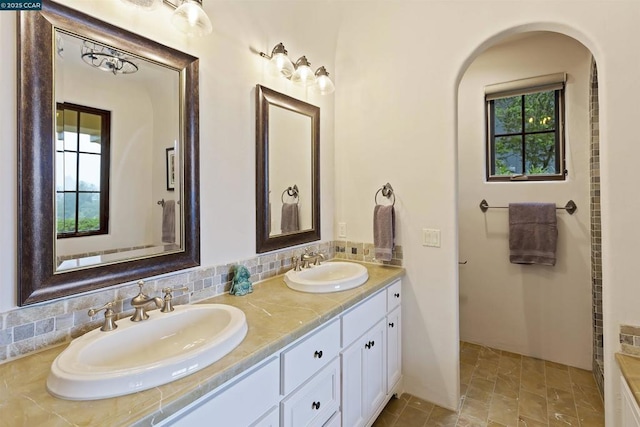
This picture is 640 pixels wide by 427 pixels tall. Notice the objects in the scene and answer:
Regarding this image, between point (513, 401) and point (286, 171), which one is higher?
point (286, 171)

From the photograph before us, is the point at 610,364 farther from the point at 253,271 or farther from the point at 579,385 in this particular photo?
the point at 253,271

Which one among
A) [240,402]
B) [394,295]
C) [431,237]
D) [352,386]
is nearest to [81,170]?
[240,402]

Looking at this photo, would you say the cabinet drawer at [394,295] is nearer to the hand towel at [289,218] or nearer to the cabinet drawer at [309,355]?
the cabinet drawer at [309,355]

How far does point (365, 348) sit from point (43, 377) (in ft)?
4.40

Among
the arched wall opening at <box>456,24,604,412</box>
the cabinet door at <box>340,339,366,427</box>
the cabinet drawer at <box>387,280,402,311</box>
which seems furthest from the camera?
the arched wall opening at <box>456,24,604,412</box>

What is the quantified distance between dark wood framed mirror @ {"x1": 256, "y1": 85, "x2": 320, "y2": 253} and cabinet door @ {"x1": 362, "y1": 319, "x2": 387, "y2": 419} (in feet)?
2.50

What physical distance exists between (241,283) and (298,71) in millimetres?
1345

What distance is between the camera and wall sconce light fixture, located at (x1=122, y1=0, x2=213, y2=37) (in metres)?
1.30

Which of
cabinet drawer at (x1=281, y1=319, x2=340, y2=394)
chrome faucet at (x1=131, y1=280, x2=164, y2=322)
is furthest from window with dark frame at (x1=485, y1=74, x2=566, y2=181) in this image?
chrome faucet at (x1=131, y1=280, x2=164, y2=322)

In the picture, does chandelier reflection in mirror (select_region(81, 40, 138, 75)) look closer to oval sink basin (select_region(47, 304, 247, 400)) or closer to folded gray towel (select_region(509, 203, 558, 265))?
oval sink basin (select_region(47, 304, 247, 400))

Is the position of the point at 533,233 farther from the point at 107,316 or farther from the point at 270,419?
the point at 107,316

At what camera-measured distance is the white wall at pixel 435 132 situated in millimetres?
1506

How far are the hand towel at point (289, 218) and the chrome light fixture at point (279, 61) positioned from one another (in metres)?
0.81

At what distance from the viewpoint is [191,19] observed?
131 cm
